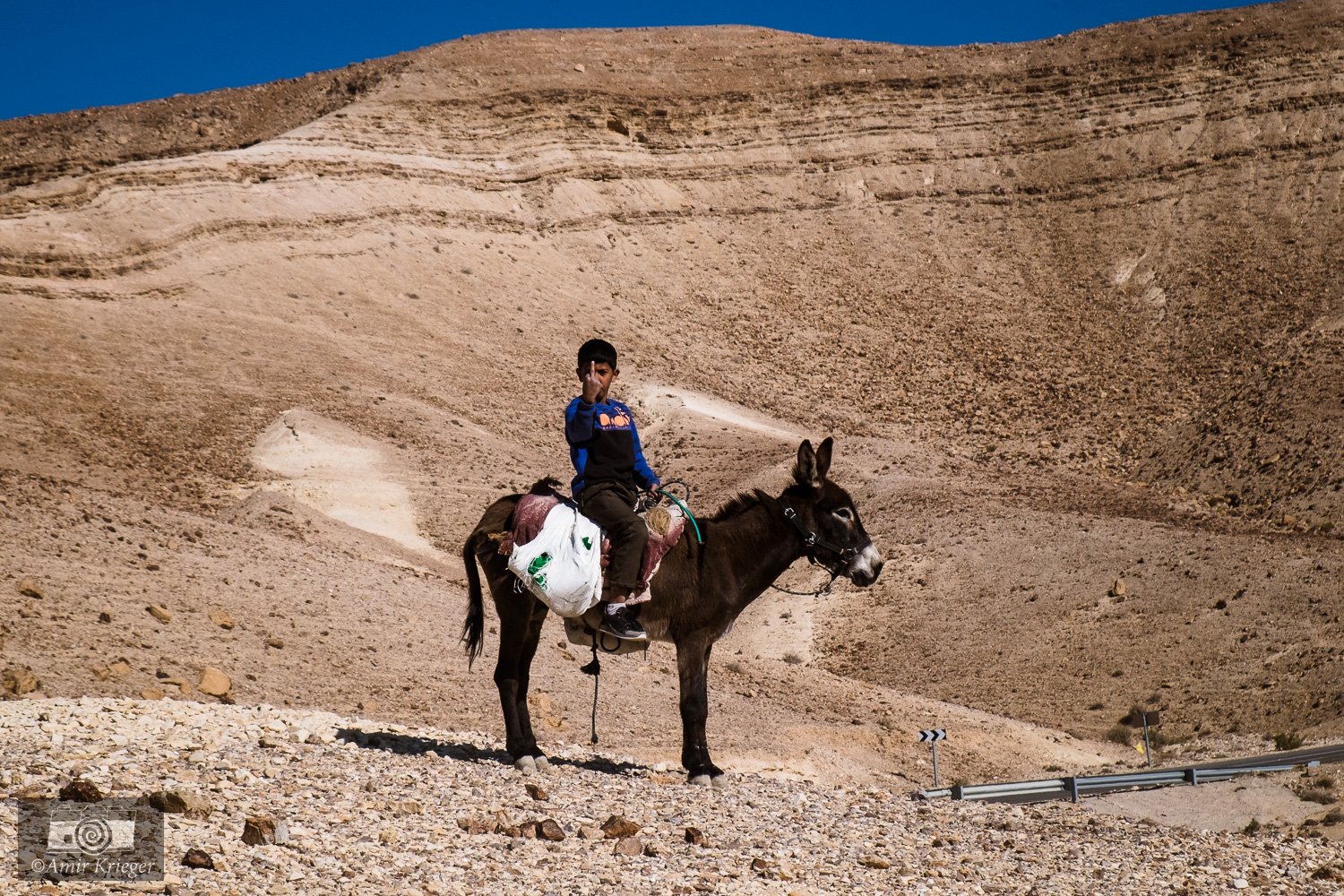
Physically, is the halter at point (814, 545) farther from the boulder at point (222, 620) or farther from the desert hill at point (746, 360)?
the boulder at point (222, 620)

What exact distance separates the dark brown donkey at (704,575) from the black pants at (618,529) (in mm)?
398

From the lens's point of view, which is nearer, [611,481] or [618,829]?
[618,829]

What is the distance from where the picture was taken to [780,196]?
5944 centimetres

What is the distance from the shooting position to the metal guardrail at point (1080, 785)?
1232 cm

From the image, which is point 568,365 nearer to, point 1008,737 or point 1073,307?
point 1073,307

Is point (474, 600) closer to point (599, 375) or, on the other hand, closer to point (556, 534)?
point (556, 534)

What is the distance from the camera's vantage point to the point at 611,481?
11.3 metres

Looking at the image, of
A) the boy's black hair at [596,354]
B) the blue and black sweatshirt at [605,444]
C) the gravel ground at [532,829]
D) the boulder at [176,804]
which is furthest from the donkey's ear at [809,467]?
the boulder at [176,804]

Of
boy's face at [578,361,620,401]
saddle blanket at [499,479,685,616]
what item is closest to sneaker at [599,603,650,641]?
saddle blanket at [499,479,685,616]

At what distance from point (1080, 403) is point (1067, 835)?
126 feet

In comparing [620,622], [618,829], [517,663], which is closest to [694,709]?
[620,622]

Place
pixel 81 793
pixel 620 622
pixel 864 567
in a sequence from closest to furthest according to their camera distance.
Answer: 1. pixel 81 793
2. pixel 620 622
3. pixel 864 567

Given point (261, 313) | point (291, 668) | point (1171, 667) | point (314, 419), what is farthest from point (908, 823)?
point (261, 313)

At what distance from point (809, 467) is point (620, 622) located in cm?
202
